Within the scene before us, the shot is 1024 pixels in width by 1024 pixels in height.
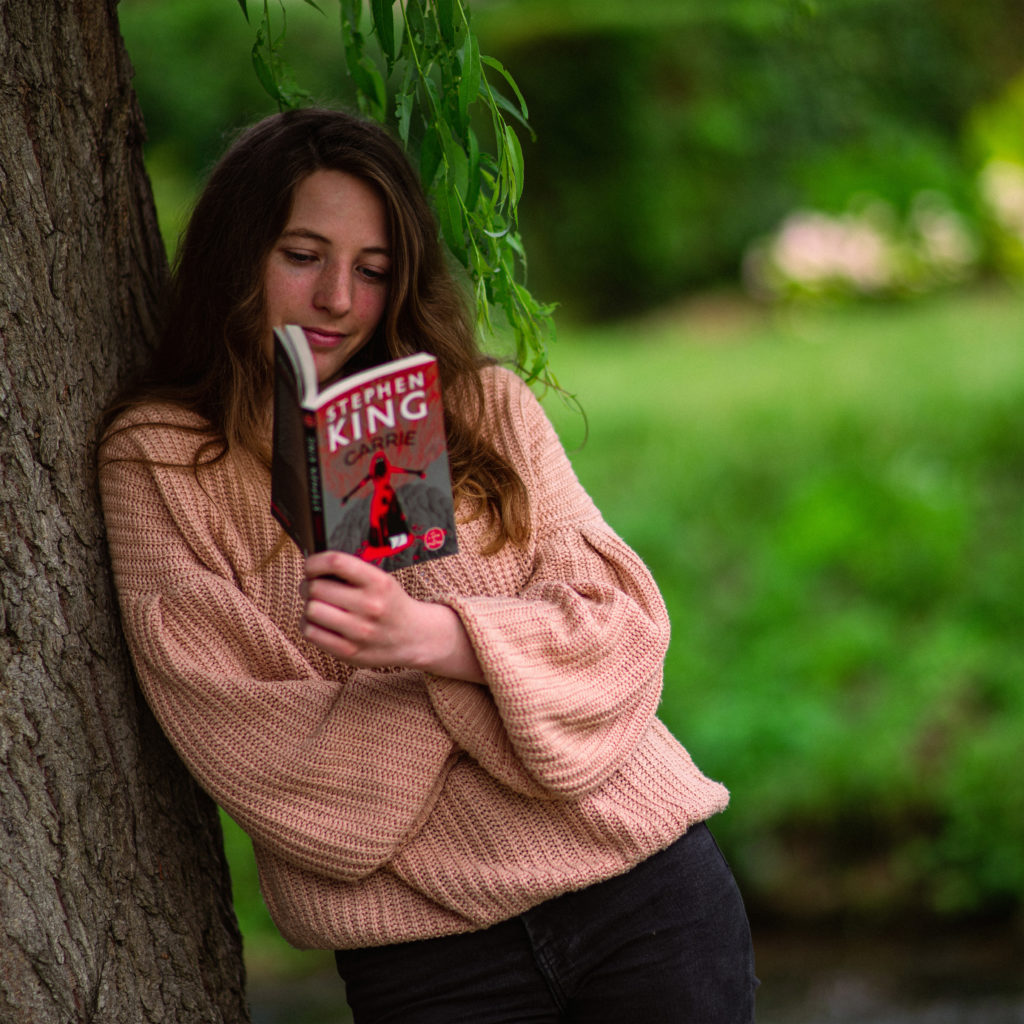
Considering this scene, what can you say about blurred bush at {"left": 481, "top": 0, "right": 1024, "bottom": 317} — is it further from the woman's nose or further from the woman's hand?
the woman's hand

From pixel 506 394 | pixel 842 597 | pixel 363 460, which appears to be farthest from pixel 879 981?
pixel 363 460

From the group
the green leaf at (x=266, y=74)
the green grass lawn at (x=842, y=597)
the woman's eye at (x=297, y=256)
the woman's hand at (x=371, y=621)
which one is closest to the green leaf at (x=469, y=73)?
the woman's eye at (x=297, y=256)

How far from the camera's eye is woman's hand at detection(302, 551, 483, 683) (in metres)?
1.46

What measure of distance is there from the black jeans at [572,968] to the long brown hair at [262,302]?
0.48m

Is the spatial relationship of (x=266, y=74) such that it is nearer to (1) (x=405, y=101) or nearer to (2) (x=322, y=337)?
(1) (x=405, y=101)

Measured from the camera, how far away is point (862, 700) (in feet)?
14.7

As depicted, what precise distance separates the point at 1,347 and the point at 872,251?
722 centimetres

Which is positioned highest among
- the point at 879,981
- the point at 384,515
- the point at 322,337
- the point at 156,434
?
the point at 322,337

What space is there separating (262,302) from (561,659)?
636 millimetres

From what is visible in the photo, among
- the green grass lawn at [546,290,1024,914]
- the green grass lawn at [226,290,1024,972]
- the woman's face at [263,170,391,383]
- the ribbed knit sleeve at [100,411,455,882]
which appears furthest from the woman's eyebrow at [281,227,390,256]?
the green grass lawn at [546,290,1024,914]

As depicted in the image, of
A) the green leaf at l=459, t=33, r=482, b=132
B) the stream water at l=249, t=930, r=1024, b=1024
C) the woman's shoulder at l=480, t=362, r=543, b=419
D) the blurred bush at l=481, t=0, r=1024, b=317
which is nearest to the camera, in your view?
the green leaf at l=459, t=33, r=482, b=132

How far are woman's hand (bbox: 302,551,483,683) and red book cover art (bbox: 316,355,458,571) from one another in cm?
3

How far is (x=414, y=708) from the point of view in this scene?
5.42 ft

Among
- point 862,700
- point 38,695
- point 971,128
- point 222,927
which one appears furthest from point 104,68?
point 971,128
